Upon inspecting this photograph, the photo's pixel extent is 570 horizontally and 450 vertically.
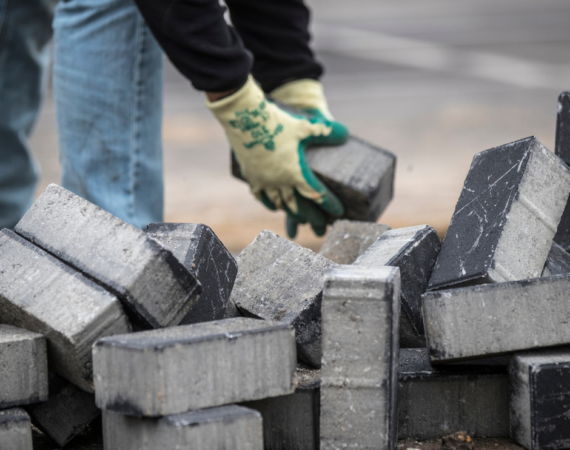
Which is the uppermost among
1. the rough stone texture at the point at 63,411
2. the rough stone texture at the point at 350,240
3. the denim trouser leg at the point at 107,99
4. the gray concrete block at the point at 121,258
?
the denim trouser leg at the point at 107,99

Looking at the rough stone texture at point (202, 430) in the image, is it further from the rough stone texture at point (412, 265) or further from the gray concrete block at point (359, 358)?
the rough stone texture at point (412, 265)

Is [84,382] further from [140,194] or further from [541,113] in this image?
[541,113]

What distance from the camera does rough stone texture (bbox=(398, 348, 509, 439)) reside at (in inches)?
64.1

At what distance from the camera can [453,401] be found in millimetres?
1638

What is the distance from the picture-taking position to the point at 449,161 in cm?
605

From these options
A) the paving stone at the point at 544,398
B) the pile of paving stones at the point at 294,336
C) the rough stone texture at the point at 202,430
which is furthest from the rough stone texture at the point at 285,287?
the paving stone at the point at 544,398

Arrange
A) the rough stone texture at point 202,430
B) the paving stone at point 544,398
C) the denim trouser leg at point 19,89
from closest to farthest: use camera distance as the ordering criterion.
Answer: the rough stone texture at point 202,430, the paving stone at point 544,398, the denim trouser leg at point 19,89

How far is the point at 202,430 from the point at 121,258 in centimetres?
45

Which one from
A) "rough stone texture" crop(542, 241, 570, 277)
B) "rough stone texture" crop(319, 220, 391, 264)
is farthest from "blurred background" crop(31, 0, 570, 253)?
"rough stone texture" crop(542, 241, 570, 277)

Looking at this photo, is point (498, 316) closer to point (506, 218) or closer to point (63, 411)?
point (506, 218)

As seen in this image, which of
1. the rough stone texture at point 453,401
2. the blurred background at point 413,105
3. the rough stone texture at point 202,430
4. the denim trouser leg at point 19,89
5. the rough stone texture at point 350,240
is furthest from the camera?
the blurred background at point 413,105

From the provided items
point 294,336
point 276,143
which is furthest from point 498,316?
point 276,143

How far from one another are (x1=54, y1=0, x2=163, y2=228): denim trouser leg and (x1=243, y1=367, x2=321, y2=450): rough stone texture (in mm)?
1764

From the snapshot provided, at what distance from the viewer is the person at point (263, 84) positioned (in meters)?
2.55
